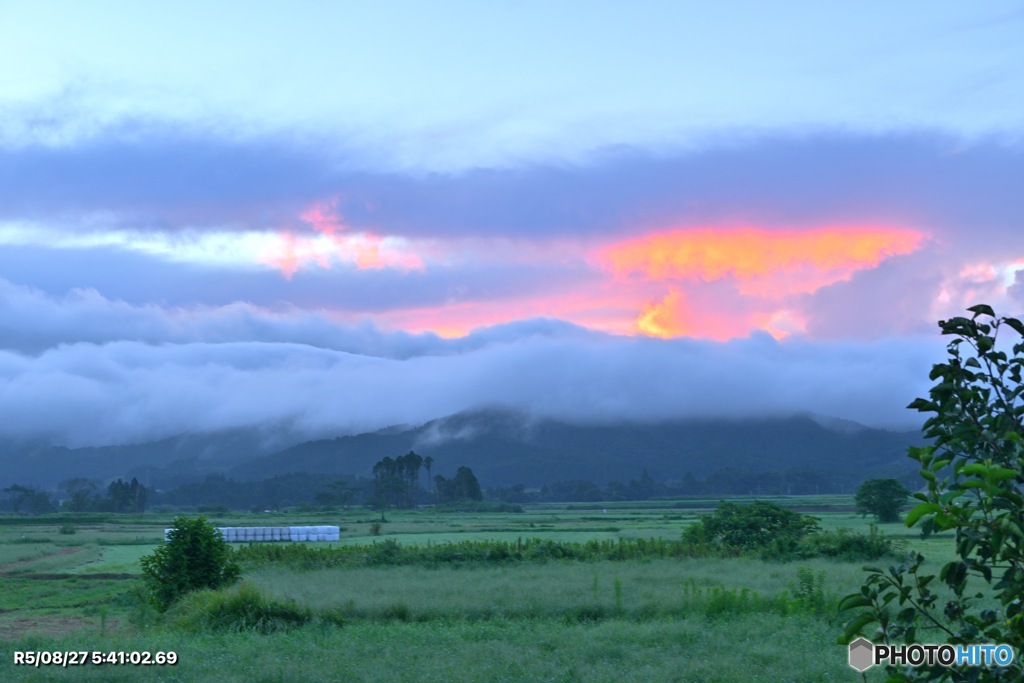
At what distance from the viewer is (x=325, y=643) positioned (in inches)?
705

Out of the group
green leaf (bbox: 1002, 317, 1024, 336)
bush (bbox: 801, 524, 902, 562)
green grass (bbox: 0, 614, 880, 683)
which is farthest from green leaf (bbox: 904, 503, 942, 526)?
bush (bbox: 801, 524, 902, 562)

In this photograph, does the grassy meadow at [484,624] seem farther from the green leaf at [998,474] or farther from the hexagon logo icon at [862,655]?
the green leaf at [998,474]

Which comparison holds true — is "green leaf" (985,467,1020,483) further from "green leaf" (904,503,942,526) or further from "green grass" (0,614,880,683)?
"green grass" (0,614,880,683)

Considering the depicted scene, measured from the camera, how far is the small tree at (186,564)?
26125 mm

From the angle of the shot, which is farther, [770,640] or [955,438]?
[770,640]

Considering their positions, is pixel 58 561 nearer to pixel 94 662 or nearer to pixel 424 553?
pixel 424 553

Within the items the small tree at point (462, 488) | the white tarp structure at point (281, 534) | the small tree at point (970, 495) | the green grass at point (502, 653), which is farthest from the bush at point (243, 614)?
the small tree at point (462, 488)

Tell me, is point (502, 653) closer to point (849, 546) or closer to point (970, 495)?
point (970, 495)

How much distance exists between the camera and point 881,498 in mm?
71688

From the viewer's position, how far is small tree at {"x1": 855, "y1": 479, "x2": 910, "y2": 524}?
71875 millimetres

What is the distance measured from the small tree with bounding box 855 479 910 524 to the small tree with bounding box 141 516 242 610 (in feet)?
192

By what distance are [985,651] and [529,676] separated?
10525 mm

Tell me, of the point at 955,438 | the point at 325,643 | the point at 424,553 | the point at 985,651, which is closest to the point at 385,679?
the point at 325,643

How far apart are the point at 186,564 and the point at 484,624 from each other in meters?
10.5
